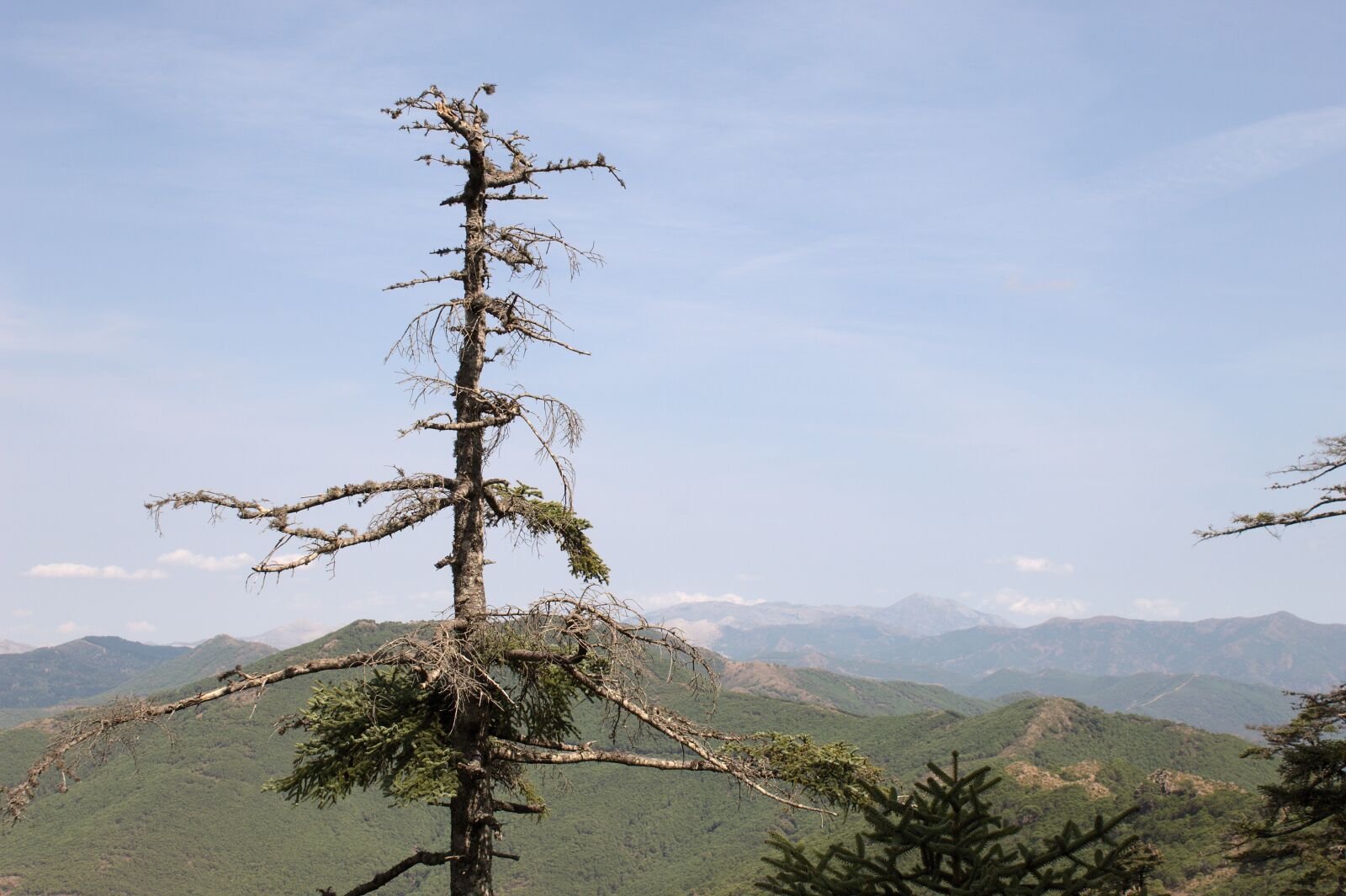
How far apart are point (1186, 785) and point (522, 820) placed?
10113cm

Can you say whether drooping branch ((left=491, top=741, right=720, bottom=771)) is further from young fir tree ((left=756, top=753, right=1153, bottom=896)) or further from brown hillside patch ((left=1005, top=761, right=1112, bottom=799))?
brown hillside patch ((left=1005, top=761, right=1112, bottom=799))

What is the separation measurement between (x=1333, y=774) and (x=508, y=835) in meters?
135

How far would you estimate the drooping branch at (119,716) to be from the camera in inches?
314

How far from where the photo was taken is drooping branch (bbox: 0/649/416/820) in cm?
796

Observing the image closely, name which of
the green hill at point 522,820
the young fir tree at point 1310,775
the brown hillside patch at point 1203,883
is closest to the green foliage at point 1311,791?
the young fir tree at point 1310,775

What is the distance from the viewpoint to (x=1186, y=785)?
3351 inches

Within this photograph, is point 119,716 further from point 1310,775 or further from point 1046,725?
point 1046,725

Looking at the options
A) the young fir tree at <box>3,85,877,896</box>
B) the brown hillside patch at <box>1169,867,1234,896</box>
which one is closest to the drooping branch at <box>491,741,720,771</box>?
the young fir tree at <box>3,85,877,896</box>

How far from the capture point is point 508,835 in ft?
458

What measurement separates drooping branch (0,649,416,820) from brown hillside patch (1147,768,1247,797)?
302ft

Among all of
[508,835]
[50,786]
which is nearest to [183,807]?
[50,786]

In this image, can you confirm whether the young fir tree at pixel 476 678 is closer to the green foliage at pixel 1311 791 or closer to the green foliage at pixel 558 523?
the green foliage at pixel 558 523

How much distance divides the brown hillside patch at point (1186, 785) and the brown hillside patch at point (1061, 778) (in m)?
5.12

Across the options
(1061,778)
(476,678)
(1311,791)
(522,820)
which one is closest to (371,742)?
(476,678)
